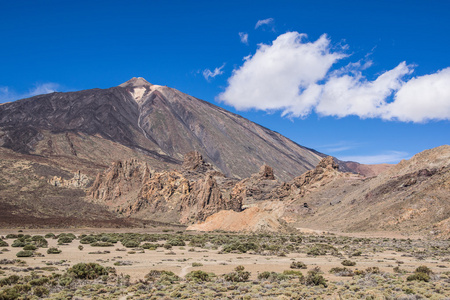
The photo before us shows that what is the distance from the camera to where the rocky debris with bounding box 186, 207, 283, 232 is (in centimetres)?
6375

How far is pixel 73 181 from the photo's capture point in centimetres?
12825

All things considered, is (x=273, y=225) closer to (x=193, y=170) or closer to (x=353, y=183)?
(x=353, y=183)

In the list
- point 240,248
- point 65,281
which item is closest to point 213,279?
point 65,281

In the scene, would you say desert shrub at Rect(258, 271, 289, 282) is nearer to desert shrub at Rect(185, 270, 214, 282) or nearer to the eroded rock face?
desert shrub at Rect(185, 270, 214, 282)

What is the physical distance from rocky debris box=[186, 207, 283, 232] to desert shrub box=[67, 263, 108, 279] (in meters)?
44.7

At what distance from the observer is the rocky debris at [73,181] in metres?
123

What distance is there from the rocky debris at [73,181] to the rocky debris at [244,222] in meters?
69.2

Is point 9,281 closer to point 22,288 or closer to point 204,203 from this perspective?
point 22,288

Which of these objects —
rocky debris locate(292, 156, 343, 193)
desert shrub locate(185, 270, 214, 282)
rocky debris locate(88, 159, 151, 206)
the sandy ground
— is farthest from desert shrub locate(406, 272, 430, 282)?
rocky debris locate(88, 159, 151, 206)

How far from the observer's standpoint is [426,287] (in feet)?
54.4

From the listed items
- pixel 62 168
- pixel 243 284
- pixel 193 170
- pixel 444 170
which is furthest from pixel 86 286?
pixel 62 168

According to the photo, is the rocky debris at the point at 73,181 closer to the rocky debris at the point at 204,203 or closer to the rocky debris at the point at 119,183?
the rocky debris at the point at 119,183

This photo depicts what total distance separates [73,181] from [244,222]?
270 feet

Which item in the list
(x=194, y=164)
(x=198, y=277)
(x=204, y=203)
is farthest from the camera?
(x=194, y=164)
